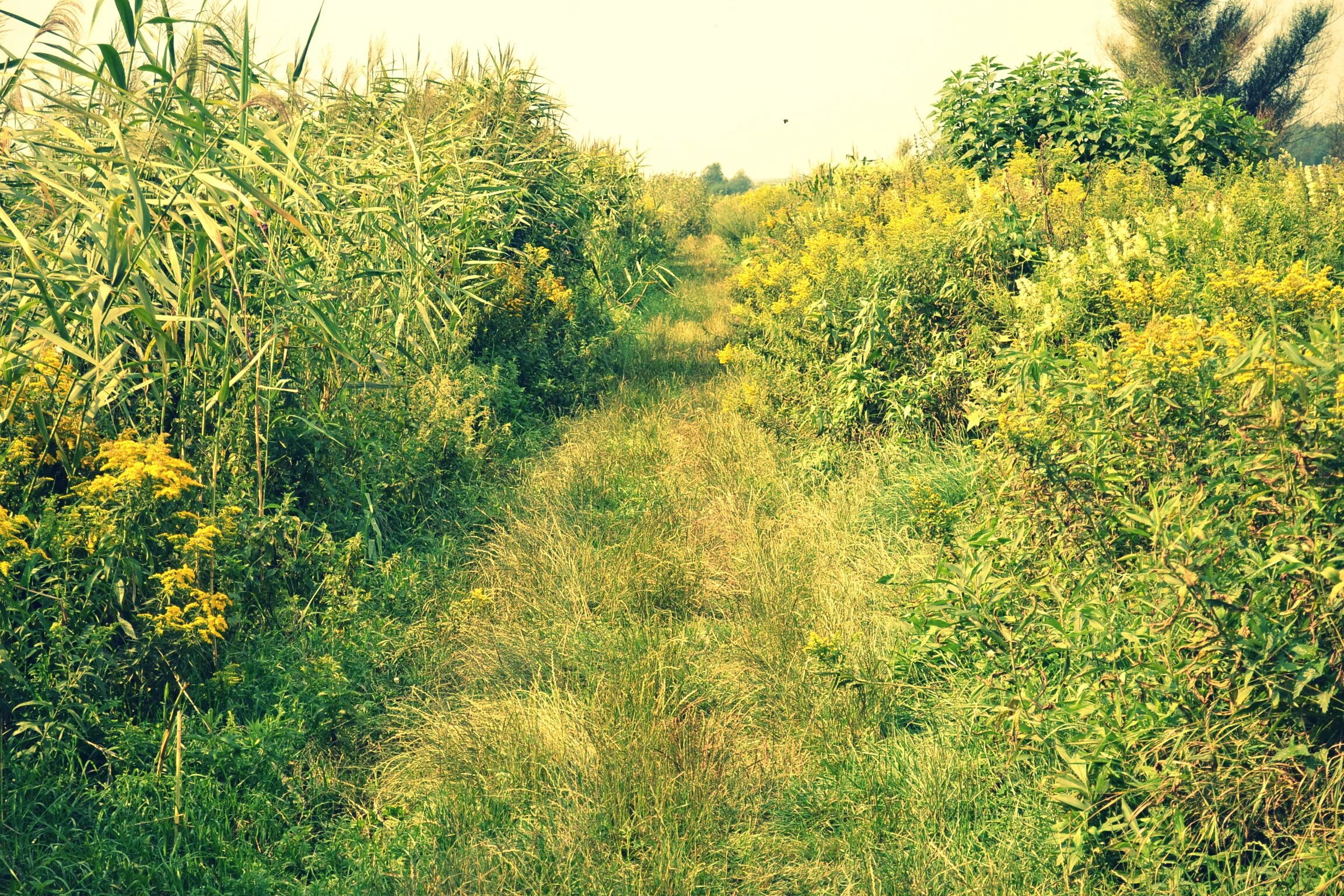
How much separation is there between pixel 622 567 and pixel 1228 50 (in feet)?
94.4

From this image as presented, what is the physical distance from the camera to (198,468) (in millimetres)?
3156

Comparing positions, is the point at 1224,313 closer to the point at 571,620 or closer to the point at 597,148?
the point at 571,620

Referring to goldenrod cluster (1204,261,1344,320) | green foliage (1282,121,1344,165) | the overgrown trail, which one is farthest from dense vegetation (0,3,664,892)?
green foliage (1282,121,1344,165)

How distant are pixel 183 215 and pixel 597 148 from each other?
7484 mm

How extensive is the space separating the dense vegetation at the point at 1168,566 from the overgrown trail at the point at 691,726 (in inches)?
8.0

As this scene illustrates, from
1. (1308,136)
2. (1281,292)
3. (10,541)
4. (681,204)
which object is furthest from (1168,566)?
(1308,136)

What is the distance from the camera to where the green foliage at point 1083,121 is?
Result: 688 cm

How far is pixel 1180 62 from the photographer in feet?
83.8

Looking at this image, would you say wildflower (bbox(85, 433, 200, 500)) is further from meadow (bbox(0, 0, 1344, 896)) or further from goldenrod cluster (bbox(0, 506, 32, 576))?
goldenrod cluster (bbox(0, 506, 32, 576))

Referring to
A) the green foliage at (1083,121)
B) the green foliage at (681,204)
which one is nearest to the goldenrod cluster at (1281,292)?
the green foliage at (1083,121)

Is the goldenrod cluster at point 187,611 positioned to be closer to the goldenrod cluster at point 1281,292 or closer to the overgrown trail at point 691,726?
the overgrown trail at point 691,726

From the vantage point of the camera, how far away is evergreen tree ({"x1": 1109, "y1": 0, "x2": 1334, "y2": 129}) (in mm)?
24469

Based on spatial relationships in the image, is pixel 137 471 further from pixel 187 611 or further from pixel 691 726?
pixel 691 726

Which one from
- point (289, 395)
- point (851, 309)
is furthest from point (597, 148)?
point (289, 395)
